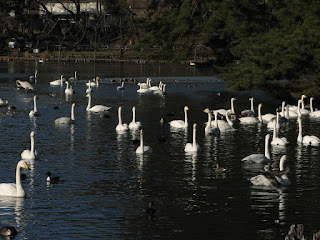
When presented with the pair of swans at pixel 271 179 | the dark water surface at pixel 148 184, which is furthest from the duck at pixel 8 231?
the pair of swans at pixel 271 179

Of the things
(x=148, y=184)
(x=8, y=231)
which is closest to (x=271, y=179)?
(x=148, y=184)

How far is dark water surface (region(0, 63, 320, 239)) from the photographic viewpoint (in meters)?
20.1

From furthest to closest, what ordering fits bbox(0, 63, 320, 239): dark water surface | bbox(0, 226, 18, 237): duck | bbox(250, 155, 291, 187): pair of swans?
bbox(250, 155, 291, 187): pair of swans, bbox(0, 63, 320, 239): dark water surface, bbox(0, 226, 18, 237): duck

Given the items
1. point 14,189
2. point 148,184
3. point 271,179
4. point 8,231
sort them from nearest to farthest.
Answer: point 8,231 < point 14,189 < point 271,179 < point 148,184

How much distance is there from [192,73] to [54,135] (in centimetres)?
5872

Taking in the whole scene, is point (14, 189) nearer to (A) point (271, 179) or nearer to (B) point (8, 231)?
(B) point (8, 231)

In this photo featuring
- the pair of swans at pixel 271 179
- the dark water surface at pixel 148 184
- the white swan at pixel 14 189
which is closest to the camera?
the dark water surface at pixel 148 184

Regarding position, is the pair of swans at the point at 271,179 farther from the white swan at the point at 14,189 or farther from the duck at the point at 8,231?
the duck at the point at 8,231

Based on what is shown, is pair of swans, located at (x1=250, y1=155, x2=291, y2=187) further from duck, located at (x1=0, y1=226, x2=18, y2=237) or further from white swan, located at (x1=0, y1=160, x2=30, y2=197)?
duck, located at (x1=0, y1=226, x2=18, y2=237)

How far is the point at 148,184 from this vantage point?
25.4 meters

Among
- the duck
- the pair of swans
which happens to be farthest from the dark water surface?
the duck

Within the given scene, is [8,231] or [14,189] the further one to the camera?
[14,189]

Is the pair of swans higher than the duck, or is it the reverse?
the pair of swans

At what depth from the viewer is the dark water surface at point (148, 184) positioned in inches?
791
